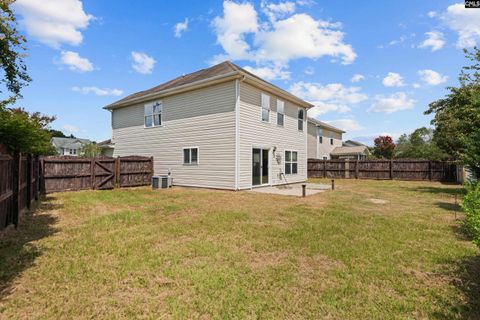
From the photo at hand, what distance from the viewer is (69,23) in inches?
446

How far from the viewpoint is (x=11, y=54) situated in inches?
256

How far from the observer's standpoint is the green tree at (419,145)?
2519 centimetres

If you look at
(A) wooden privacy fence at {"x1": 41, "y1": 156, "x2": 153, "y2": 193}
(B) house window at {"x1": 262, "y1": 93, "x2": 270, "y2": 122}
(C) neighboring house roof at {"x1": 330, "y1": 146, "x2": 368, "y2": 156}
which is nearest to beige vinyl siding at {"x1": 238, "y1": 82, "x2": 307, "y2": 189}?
(B) house window at {"x1": 262, "y1": 93, "x2": 270, "y2": 122}

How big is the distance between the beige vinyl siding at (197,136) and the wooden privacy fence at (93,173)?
4.25 feet

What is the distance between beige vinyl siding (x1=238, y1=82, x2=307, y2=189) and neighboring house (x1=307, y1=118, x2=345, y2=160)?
11.9 meters

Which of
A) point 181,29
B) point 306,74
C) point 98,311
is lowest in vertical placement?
point 98,311

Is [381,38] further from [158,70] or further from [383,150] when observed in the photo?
[383,150]

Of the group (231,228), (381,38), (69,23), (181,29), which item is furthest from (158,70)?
(231,228)

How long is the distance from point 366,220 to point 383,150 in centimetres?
3674

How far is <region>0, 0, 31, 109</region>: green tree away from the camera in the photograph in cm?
565

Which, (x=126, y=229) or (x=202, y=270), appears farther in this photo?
(x=126, y=229)

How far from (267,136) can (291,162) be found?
3.38 meters

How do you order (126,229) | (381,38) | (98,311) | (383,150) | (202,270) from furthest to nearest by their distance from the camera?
1. (383,150)
2. (381,38)
3. (126,229)
4. (202,270)
5. (98,311)

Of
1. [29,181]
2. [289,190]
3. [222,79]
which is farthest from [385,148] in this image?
[29,181]
